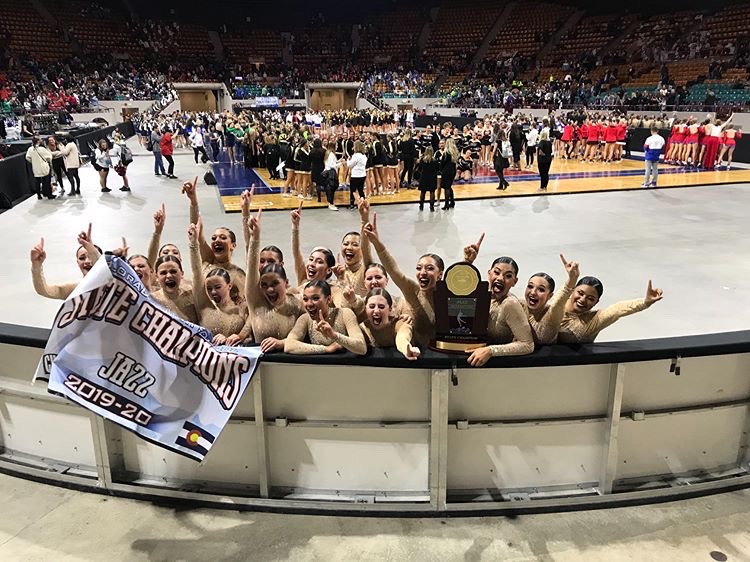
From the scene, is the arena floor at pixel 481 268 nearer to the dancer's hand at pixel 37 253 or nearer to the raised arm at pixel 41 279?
the raised arm at pixel 41 279

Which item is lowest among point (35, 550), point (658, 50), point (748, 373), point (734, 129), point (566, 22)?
point (35, 550)

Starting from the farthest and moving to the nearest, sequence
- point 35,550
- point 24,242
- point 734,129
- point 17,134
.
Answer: point 17,134, point 734,129, point 24,242, point 35,550

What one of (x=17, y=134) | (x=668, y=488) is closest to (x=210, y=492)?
(x=668, y=488)

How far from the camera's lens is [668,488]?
3.55 metres

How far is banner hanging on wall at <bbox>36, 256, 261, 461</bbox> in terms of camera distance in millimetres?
2988

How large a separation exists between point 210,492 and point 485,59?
46.3 meters

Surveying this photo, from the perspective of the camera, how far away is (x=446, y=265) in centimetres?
932

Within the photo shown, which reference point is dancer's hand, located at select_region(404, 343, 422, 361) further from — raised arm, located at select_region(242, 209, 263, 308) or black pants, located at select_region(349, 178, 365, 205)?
black pants, located at select_region(349, 178, 365, 205)

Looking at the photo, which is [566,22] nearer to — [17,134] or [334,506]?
[17,134]

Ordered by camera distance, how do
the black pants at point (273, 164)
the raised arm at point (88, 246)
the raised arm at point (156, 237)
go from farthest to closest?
the black pants at point (273, 164)
the raised arm at point (156, 237)
the raised arm at point (88, 246)

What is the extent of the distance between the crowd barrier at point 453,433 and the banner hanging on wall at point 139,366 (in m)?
0.28

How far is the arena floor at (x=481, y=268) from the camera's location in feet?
10.4

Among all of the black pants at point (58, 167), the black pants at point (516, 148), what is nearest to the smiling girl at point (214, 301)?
the black pants at point (58, 167)

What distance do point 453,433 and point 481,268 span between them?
19.3ft
